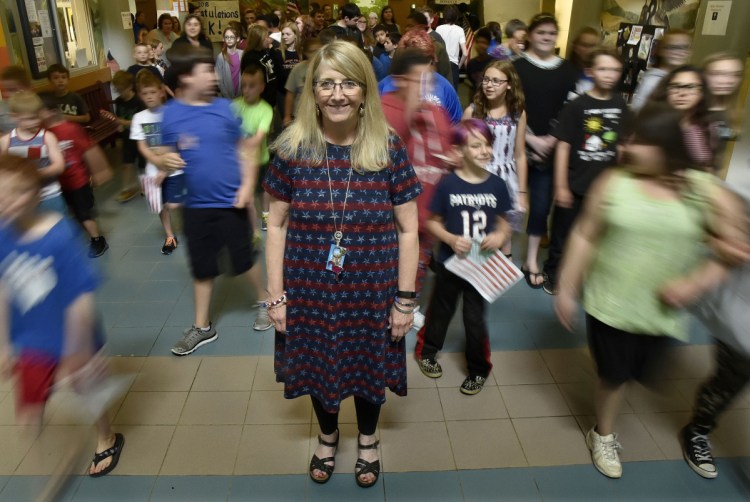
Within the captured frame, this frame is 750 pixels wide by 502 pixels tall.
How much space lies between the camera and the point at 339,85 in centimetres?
185

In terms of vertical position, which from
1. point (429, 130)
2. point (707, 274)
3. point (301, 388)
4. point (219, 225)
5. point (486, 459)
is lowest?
point (486, 459)

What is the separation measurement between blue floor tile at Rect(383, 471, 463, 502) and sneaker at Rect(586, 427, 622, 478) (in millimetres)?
658

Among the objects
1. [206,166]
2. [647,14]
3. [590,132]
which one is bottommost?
[206,166]

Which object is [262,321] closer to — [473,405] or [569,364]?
[473,405]

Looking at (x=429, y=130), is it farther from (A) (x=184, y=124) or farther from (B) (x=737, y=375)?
(B) (x=737, y=375)

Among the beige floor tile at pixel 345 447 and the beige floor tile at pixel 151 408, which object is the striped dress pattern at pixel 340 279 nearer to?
the beige floor tile at pixel 345 447

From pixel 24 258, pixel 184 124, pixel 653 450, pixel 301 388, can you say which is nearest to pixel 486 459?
pixel 653 450

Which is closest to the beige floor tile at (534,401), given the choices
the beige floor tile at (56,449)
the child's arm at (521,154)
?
the child's arm at (521,154)

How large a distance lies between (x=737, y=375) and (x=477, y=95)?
2195 millimetres

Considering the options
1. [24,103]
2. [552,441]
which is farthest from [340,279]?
[24,103]

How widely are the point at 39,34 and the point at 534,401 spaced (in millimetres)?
6858

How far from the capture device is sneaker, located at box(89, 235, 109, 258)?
4797mm

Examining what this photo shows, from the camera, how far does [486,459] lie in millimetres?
2664

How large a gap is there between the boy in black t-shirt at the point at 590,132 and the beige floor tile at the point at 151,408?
2653 mm
